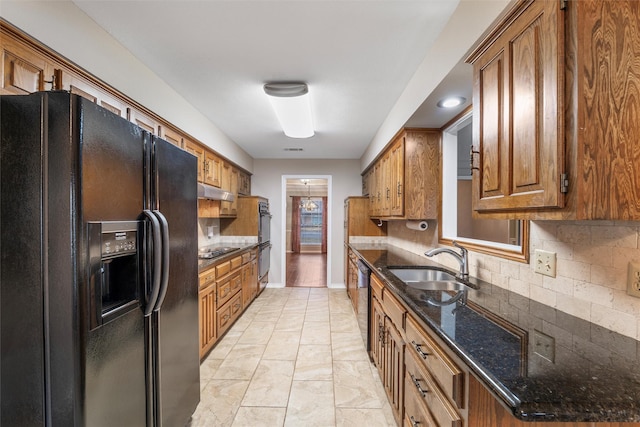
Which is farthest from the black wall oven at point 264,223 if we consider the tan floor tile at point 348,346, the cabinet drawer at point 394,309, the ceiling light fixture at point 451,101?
the ceiling light fixture at point 451,101

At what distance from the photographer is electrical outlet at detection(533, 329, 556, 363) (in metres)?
0.89

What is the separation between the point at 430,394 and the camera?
3.95 ft

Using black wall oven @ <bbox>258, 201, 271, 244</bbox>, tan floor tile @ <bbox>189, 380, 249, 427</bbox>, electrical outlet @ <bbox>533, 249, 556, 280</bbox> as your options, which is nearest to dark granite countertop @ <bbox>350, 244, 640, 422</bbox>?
electrical outlet @ <bbox>533, 249, 556, 280</bbox>

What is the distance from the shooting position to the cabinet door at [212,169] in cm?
348

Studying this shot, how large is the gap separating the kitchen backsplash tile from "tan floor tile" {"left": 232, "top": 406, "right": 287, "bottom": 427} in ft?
5.53

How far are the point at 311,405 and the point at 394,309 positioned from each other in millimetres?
971

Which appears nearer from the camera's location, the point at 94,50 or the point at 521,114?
the point at 521,114


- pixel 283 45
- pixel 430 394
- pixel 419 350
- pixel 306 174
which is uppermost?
pixel 283 45

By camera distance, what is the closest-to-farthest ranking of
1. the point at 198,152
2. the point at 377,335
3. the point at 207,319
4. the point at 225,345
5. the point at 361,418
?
1. the point at 361,418
2. the point at 377,335
3. the point at 207,319
4. the point at 225,345
5. the point at 198,152

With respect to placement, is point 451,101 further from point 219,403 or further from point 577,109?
point 219,403

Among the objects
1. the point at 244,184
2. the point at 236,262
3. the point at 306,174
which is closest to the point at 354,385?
the point at 236,262

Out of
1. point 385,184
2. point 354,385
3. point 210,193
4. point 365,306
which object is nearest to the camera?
point 354,385

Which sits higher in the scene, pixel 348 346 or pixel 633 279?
pixel 633 279

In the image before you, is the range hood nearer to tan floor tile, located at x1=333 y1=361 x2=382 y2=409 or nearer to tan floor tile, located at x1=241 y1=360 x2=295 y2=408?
tan floor tile, located at x1=241 y1=360 x2=295 y2=408
